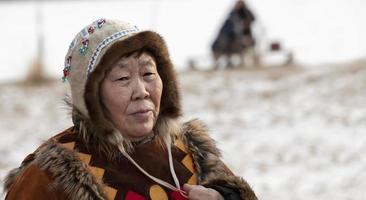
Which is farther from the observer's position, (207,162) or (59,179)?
(207,162)

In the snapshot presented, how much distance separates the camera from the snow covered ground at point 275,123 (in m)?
6.58

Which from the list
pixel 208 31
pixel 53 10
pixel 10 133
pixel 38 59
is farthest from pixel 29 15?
pixel 10 133

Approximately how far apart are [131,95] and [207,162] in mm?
400

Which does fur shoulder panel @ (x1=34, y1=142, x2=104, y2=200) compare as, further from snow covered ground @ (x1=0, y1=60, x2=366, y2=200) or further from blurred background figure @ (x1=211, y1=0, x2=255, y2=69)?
blurred background figure @ (x1=211, y1=0, x2=255, y2=69)

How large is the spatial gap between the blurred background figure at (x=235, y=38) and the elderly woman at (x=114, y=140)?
34.5ft

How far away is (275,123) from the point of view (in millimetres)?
8195

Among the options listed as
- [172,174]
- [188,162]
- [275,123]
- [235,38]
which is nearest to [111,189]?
[172,174]

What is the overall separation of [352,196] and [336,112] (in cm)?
237

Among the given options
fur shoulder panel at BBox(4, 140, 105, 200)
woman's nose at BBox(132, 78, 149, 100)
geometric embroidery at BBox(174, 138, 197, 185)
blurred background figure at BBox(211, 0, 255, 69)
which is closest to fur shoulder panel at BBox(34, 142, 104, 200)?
fur shoulder panel at BBox(4, 140, 105, 200)

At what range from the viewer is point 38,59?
12062 millimetres

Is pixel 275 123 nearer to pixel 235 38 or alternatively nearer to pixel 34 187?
pixel 235 38

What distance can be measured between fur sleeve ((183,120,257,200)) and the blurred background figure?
10.3m

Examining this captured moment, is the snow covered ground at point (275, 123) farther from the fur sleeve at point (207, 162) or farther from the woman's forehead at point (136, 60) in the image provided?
the woman's forehead at point (136, 60)

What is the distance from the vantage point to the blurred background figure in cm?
1328
